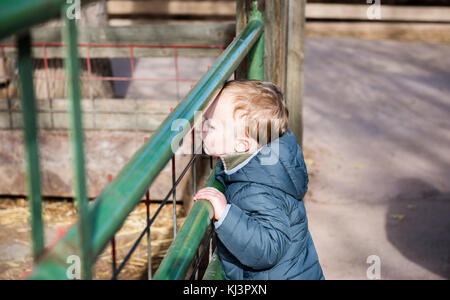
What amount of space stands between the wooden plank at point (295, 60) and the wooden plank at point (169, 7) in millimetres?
6146

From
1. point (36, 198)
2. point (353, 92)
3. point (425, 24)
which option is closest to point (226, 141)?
point (36, 198)

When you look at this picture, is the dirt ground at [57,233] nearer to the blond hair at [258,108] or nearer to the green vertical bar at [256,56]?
the green vertical bar at [256,56]

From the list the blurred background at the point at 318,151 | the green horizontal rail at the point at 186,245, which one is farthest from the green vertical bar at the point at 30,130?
the blurred background at the point at 318,151

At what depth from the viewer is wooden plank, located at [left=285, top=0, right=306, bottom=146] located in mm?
3252

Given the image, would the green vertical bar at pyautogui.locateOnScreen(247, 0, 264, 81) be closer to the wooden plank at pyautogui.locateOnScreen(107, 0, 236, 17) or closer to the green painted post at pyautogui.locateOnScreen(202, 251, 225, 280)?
the green painted post at pyautogui.locateOnScreen(202, 251, 225, 280)

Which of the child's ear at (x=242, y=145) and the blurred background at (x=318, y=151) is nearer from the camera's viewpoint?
the child's ear at (x=242, y=145)

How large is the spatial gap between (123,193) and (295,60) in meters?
2.66

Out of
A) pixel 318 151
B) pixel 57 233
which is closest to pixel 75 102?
pixel 57 233

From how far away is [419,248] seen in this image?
3129mm

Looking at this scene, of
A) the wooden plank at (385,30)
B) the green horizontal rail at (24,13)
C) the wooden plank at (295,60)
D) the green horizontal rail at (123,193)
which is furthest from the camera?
the wooden plank at (385,30)

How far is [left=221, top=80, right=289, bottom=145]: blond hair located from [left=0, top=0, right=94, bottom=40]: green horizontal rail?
1114mm

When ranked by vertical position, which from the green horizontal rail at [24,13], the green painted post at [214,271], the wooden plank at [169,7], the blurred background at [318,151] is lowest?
the blurred background at [318,151]

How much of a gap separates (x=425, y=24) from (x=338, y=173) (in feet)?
18.5

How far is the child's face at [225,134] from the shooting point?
5.27ft
